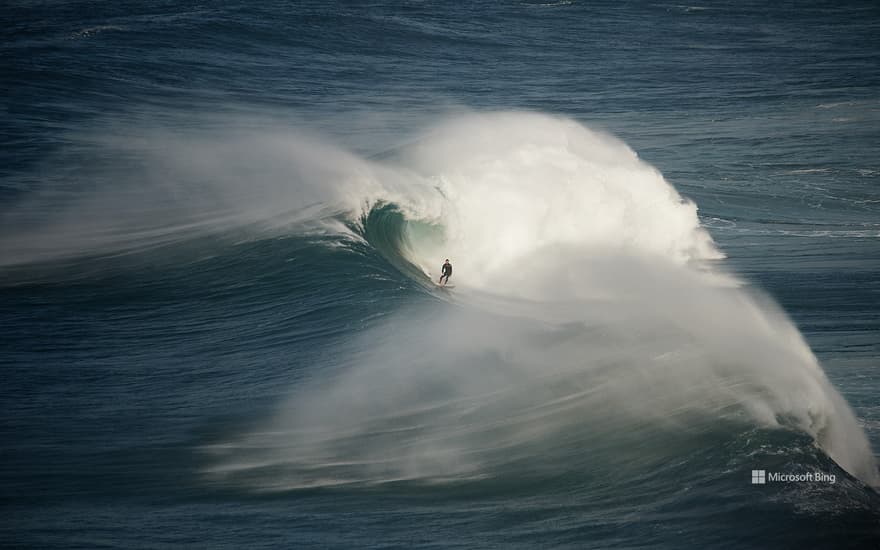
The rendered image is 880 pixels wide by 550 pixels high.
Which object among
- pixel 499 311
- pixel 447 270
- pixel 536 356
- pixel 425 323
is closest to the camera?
pixel 536 356

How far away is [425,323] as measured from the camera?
619 inches

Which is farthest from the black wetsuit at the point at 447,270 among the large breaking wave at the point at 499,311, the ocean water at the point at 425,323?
the ocean water at the point at 425,323

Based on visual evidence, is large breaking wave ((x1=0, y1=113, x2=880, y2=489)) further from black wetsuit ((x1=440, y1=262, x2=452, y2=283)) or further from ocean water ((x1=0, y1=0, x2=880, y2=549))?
black wetsuit ((x1=440, y1=262, x2=452, y2=283))

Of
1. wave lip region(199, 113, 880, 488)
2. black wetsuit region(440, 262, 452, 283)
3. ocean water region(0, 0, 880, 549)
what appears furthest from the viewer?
black wetsuit region(440, 262, 452, 283)

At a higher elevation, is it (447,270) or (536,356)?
(447,270)

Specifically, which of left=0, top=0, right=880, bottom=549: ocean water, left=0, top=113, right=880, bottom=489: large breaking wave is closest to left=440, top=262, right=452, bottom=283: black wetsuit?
left=0, top=113, right=880, bottom=489: large breaking wave

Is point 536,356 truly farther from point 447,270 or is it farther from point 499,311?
point 447,270

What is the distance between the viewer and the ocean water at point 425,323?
1043 cm

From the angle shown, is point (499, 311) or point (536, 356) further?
point (499, 311)

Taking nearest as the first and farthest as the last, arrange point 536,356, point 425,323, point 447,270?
point 536,356
point 425,323
point 447,270

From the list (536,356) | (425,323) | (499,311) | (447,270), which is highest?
(447,270)

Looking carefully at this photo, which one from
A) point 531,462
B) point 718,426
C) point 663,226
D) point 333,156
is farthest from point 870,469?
point 333,156

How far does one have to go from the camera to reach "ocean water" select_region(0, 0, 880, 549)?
10.4 meters

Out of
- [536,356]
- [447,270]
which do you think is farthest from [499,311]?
[536,356]
